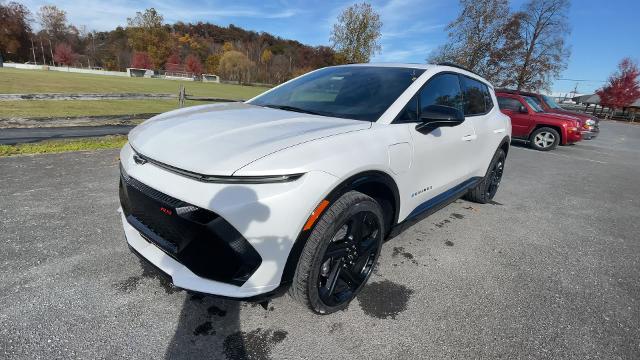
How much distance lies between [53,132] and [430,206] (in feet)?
26.0

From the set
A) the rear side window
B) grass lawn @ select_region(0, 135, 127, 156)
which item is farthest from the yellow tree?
the rear side window

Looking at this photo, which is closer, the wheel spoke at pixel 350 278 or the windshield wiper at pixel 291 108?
the wheel spoke at pixel 350 278

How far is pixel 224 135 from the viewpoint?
1.85 m

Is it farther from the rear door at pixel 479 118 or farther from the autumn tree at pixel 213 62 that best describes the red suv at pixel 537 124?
the autumn tree at pixel 213 62

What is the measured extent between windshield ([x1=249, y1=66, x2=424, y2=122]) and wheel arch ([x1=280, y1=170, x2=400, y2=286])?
456mm

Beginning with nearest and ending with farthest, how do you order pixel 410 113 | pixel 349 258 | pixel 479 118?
pixel 349 258, pixel 410 113, pixel 479 118

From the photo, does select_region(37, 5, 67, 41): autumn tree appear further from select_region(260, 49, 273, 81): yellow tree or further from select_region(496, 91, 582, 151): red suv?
select_region(496, 91, 582, 151): red suv

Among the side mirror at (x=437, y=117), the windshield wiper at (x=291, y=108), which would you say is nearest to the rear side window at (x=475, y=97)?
the side mirror at (x=437, y=117)

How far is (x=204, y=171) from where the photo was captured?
1566 millimetres

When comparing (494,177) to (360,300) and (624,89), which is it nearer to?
(360,300)

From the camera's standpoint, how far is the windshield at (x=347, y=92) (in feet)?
8.07

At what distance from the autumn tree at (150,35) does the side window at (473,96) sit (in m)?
87.6

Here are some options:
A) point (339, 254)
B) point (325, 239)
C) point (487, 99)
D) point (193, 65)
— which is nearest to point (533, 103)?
point (487, 99)

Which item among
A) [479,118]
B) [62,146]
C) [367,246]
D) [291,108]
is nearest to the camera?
[367,246]
